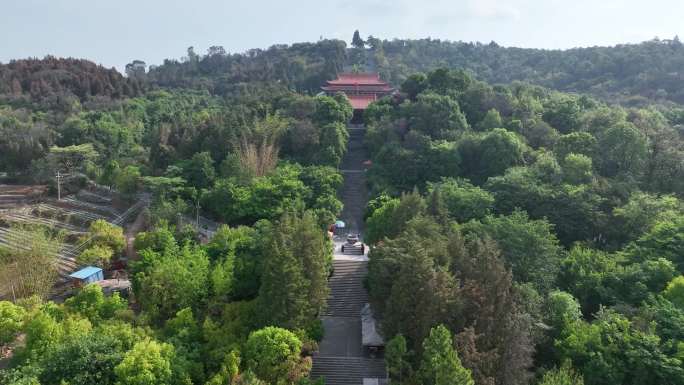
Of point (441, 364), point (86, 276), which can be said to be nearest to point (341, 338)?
point (441, 364)

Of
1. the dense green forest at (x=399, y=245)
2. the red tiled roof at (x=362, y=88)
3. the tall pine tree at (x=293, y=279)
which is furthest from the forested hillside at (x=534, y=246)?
the red tiled roof at (x=362, y=88)

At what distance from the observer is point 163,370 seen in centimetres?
1415

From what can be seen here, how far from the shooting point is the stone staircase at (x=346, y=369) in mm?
15969

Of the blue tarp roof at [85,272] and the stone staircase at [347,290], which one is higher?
the blue tarp roof at [85,272]

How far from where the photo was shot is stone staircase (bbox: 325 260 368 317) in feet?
63.5

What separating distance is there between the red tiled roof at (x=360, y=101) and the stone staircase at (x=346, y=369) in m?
27.3

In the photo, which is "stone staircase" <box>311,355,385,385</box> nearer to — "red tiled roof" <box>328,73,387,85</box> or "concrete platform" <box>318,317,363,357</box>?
"concrete platform" <box>318,317,363,357</box>

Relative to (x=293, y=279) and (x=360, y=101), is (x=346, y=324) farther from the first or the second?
(x=360, y=101)

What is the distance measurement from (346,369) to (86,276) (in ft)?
38.4

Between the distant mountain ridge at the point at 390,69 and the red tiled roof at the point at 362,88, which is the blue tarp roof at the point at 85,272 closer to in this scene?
the red tiled roof at the point at 362,88

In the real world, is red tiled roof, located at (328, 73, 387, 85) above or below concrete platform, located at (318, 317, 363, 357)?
above

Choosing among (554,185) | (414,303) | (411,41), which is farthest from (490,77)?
(414,303)

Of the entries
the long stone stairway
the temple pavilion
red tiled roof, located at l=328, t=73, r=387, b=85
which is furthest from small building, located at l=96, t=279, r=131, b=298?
red tiled roof, located at l=328, t=73, r=387, b=85

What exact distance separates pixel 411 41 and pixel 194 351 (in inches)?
2760
